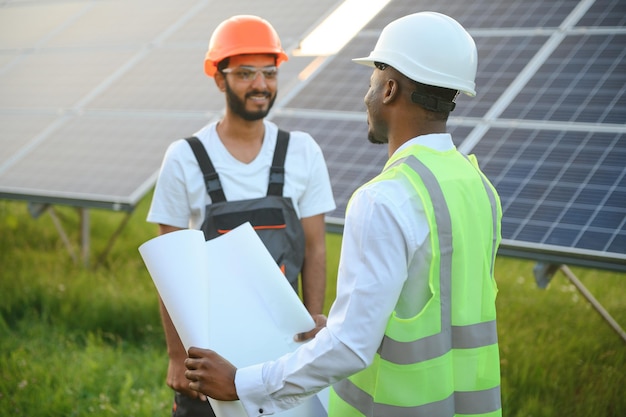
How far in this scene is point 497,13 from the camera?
22.1 feet

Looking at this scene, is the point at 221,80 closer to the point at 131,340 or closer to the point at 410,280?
the point at 410,280

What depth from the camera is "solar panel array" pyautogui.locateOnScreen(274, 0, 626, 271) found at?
4.59m

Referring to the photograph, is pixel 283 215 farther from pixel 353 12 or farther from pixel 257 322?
pixel 353 12

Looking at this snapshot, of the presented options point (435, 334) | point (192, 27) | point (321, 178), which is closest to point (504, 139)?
point (321, 178)

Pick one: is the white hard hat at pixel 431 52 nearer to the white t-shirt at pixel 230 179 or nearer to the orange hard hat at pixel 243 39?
the white t-shirt at pixel 230 179

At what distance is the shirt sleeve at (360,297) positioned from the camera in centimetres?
224

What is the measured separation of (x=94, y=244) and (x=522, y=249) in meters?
5.60

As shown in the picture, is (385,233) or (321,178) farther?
(321,178)

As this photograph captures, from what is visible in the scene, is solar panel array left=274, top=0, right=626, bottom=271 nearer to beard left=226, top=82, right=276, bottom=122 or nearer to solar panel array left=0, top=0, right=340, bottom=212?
solar panel array left=0, top=0, right=340, bottom=212

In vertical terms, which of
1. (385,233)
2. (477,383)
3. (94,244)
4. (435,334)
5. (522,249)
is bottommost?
(94,244)

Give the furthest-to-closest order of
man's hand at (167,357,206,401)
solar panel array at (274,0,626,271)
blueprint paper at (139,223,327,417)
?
solar panel array at (274,0,626,271) → man's hand at (167,357,206,401) → blueprint paper at (139,223,327,417)

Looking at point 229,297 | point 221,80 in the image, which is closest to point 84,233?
point 221,80

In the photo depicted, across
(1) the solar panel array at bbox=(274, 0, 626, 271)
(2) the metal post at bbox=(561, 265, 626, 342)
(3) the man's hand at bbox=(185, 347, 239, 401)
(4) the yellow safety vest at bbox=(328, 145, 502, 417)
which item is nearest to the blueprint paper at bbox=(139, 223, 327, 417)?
(3) the man's hand at bbox=(185, 347, 239, 401)

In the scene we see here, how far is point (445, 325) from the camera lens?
2.38 meters
